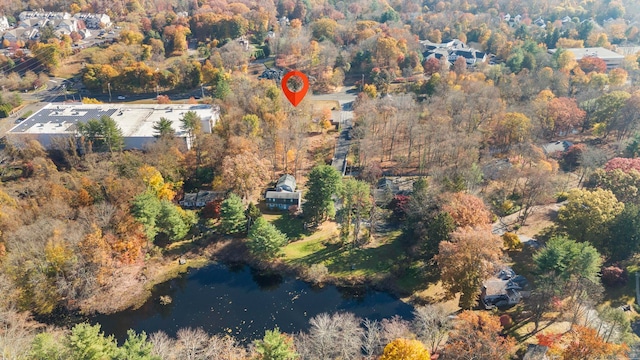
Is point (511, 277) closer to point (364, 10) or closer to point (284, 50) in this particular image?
point (284, 50)

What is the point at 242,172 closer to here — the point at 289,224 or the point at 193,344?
the point at 289,224

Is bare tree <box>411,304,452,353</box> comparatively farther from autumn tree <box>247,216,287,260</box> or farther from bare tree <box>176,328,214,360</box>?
bare tree <box>176,328,214,360</box>

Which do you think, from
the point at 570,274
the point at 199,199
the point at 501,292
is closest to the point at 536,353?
the point at 501,292

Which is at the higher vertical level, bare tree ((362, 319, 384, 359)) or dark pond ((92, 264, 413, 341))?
bare tree ((362, 319, 384, 359))

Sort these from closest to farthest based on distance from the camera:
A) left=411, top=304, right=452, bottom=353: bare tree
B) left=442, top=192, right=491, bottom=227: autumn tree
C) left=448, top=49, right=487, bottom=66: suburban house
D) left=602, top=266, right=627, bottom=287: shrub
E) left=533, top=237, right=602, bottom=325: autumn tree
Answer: left=411, top=304, right=452, bottom=353: bare tree < left=533, top=237, right=602, bottom=325: autumn tree < left=602, top=266, right=627, bottom=287: shrub < left=442, top=192, right=491, bottom=227: autumn tree < left=448, top=49, right=487, bottom=66: suburban house

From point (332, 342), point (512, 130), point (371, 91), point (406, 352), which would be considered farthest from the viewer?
point (371, 91)

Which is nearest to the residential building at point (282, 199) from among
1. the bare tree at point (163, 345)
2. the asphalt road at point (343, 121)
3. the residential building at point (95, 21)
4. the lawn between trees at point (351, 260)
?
the lawn between trees at point (351, 260)

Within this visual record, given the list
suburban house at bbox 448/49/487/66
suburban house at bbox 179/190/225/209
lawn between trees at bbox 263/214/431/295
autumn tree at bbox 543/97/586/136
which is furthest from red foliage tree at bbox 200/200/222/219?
suburban house at bbox 448/49/487/66

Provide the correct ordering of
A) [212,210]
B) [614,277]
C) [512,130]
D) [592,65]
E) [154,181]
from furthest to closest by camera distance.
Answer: [592,65] → [512,130] → [212,210] → [154,181] → [614,277]
